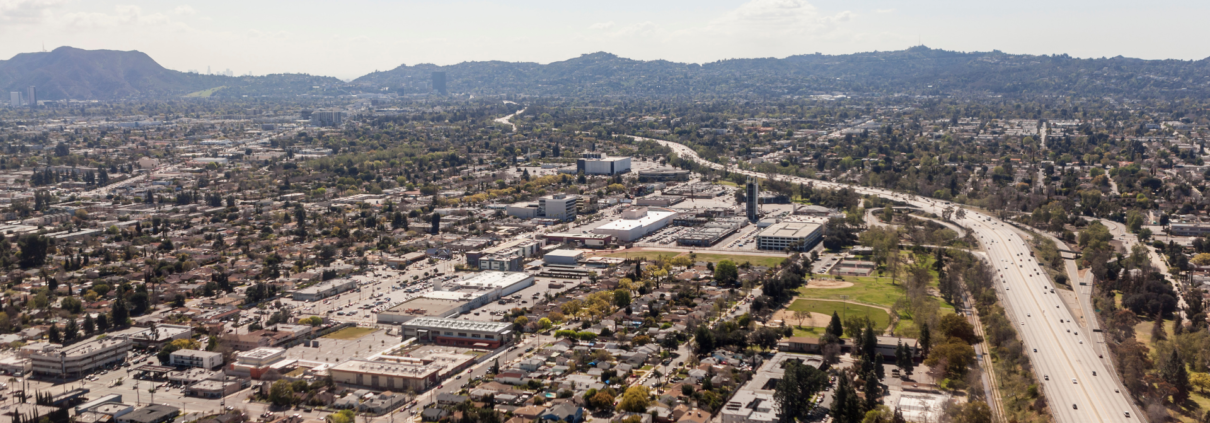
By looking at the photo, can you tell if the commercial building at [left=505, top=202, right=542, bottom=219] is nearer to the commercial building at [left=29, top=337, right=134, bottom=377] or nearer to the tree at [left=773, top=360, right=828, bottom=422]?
the commercial building at [left=29, top=337, right=134, bottom=377]

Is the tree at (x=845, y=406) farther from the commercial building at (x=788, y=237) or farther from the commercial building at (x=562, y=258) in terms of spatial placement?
the commercial building at (x=788, y=237)

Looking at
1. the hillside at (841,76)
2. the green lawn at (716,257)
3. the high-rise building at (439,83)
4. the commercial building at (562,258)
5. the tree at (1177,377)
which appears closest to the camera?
the tree at (1177,377)

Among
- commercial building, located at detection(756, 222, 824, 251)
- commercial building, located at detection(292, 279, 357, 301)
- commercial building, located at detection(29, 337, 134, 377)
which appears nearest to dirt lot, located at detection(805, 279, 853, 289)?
commercial building, located at detection(756, 222, 824, 251)

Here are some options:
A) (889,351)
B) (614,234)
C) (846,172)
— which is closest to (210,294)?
(614,234)

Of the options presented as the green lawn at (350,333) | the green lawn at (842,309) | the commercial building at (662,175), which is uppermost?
the commercial building at (662,175)

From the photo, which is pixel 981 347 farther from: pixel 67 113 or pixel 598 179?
pixel 67 113

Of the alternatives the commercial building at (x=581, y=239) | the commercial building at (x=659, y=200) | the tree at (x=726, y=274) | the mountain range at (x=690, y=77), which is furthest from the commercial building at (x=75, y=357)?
the mountain range at (x=690, y=77)
